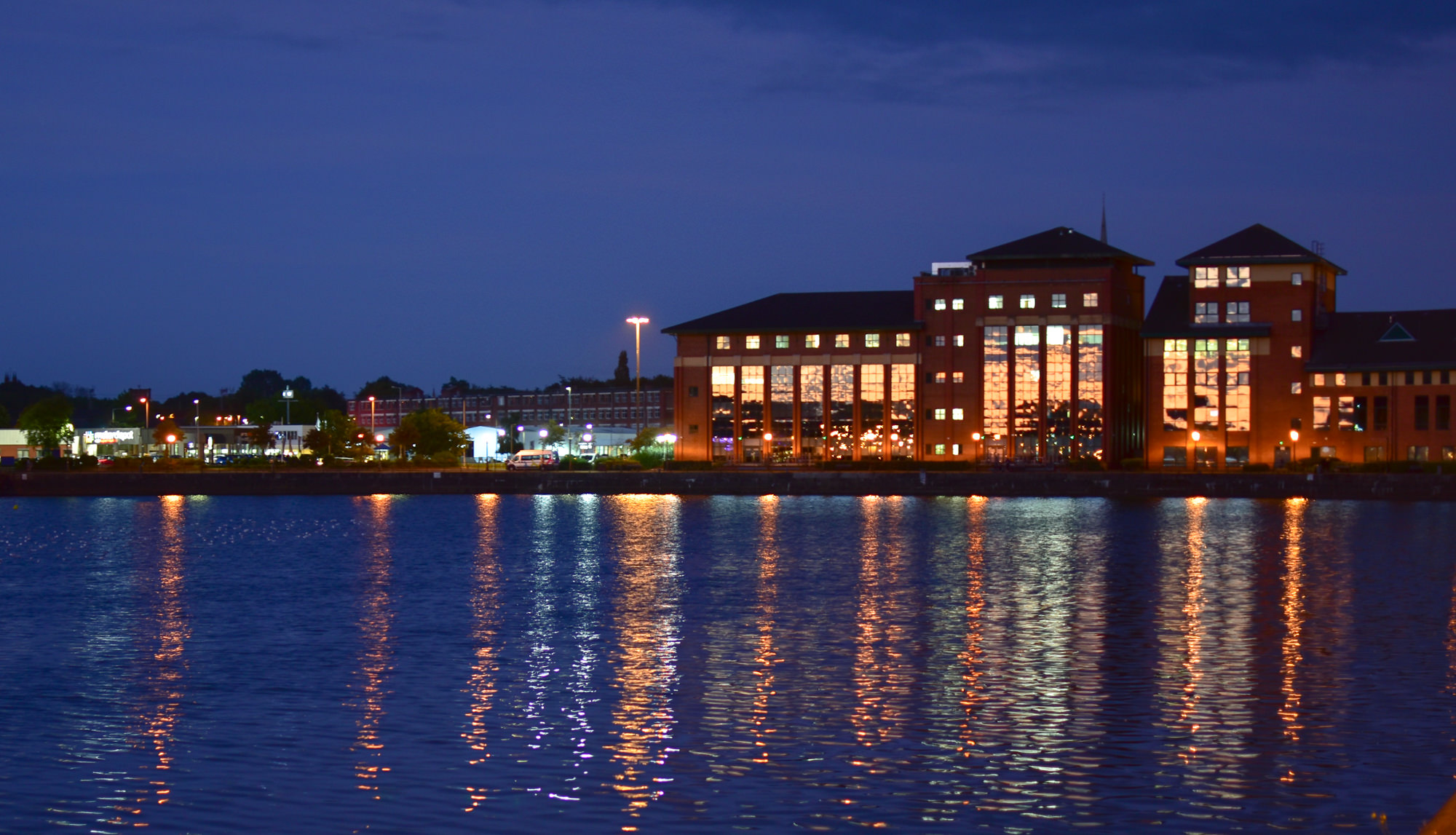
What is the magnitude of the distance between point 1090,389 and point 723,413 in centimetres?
3600

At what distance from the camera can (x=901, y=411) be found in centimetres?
14712

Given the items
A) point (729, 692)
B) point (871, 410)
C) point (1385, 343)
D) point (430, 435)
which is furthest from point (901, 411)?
point (729, 692)

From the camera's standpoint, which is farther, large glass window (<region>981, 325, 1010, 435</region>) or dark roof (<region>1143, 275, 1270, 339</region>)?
large glass window (<region>981, 325, 1010, 435</region>)

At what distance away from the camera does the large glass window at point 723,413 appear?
5984 inches

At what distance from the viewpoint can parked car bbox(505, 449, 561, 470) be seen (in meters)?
140

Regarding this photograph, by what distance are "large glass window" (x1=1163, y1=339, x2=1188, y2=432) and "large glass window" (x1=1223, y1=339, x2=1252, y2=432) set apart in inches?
130

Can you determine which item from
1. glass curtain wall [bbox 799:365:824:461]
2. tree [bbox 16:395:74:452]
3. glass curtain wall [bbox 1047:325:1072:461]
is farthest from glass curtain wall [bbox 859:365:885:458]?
tree [bbox 16:395:74:452]

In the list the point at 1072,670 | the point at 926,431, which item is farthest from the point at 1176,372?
the point at 1072,670

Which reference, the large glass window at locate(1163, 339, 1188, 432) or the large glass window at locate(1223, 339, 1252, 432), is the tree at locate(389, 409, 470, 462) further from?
the large glass window at locate(1223, 339, 1252, 432)

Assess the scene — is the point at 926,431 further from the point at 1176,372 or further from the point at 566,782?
the point at 566,782

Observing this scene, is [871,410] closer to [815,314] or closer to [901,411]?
[901,411]

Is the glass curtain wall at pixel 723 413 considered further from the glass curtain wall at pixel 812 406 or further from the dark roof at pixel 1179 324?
the dark roof at pixel 1179 324

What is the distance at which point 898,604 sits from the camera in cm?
4406

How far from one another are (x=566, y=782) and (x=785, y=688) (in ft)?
27.7
